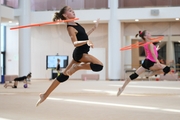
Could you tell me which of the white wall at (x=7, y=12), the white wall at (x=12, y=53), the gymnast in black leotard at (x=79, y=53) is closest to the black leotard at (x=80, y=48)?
the gymnast in black leotard at (x=79, y=53)

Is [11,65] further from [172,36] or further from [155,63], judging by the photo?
[155,63]

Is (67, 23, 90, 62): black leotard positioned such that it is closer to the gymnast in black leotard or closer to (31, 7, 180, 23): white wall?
the gymnast in black leotard

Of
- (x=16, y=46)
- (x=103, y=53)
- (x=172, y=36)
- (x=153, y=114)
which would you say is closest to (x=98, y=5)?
(x=103, y=53)

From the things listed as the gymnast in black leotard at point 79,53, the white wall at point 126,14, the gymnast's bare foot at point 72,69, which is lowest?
the gymnast's bare foot at point 72,69

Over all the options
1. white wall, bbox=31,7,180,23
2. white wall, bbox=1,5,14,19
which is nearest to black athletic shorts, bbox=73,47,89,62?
white wall, bbox=1,5,14,19

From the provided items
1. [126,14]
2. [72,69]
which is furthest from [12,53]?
[72,69]

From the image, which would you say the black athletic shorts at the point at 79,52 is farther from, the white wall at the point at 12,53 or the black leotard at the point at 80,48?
the white wall at the point at 12,53

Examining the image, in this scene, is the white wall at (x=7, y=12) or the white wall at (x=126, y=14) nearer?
the white wall at (x=7, y=12)

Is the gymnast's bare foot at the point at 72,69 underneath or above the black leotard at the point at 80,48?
underneath

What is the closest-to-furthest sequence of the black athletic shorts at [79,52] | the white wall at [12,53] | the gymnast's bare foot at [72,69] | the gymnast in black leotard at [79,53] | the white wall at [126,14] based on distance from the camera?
the gymnast in black leotard at [79,53] → the black athletic shorts at [79,52] → the gymnast's bare foot at [72,69] → the white wall at [126,14] → the white wall at [12,53]

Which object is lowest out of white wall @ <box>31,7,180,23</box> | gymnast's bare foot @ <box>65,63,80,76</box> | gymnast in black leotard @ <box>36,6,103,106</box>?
gymnast's bare foot @ <box>65,63,80,76</box>

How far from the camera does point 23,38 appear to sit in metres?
26.7

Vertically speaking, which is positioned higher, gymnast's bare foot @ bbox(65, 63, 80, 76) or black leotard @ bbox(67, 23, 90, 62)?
black leotard @ bbox(67, 23, 90, 62)

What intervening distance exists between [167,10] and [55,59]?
33.9 ft
